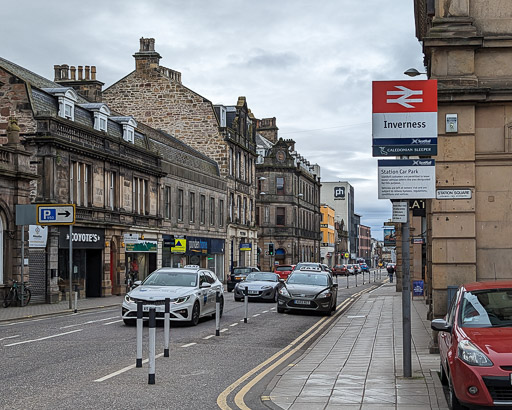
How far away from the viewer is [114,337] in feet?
55.0

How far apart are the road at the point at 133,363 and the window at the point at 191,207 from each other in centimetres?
3079

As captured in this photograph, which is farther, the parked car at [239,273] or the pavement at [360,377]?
the parked car at [239,273]

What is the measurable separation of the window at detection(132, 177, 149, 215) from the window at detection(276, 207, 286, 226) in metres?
42.8

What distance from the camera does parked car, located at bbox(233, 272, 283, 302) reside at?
31.1 m

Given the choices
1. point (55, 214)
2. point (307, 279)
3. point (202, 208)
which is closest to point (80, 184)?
point (55, 214)

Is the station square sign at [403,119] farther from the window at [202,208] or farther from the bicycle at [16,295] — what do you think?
the window at [202,208]

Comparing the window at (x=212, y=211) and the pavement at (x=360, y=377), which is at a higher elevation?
the window at (x=212, y=211)

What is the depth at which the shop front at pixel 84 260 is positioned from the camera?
34.5 metres

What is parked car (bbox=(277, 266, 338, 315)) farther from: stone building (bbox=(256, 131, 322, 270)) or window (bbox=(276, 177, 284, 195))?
window (bbox=(276, 177, 284, 195))

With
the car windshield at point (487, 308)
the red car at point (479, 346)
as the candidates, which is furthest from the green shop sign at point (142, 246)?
the car windshield at point (487, 308)

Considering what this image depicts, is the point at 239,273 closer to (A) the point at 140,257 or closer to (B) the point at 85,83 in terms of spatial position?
(A) the point at 140,257

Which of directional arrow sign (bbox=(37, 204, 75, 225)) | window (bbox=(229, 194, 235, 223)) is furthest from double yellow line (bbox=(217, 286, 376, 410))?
window (bbox=(229, 194, 235, 223))

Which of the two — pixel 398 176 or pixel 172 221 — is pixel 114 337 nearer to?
pixel 398 176

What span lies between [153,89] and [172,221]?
1517 cm
